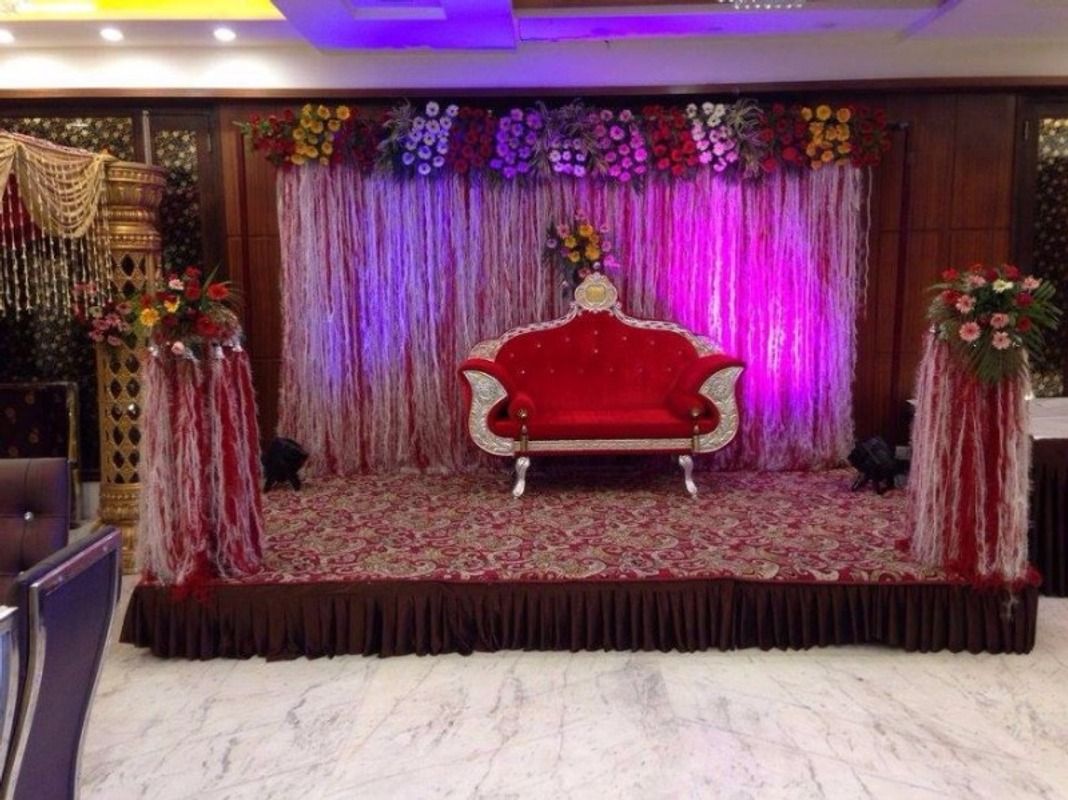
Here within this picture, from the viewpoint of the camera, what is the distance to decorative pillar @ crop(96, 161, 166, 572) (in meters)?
4.29

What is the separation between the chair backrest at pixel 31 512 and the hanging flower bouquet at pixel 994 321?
3.01 m

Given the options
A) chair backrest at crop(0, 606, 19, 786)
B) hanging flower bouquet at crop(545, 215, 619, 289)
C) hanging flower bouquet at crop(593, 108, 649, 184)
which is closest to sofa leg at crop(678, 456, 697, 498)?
hanging flower bouquet at crop(545, 215, 619, 289)

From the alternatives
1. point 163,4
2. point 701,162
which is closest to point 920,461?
point 701,162

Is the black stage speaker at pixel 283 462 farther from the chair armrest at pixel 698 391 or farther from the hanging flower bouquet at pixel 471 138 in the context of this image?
the chair armrest at pixel 698 391

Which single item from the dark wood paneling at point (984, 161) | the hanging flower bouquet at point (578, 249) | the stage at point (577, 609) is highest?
the dark wood paneling at point (984, 161)

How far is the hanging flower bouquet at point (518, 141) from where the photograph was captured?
5.29 meters

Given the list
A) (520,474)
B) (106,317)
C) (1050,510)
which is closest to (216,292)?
(106,317)

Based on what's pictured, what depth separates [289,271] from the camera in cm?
543

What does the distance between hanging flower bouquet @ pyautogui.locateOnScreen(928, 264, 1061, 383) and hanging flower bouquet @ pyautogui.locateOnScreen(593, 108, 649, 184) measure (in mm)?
2410

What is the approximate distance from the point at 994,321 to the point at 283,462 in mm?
3596

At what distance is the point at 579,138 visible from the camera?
5.32 metres

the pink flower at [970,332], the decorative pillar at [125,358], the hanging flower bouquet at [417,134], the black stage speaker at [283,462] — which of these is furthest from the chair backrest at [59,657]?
the hanging flower bouquet at [417,134]

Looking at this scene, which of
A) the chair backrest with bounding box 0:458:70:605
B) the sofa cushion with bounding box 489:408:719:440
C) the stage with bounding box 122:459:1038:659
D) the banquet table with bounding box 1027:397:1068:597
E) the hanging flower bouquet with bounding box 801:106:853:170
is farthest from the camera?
the hanging flower bouquet with bounding box 801:106:853:170

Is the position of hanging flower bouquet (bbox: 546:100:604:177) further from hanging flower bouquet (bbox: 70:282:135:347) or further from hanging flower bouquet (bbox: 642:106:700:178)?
hanging flower bouquet (bbox: 70:282:135:347)
